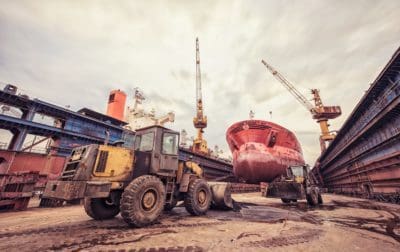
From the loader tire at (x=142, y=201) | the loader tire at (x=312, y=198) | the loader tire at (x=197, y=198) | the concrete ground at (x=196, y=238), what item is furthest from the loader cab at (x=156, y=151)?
the loader tire at (x=312, y=198)

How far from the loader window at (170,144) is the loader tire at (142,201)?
4.26ft

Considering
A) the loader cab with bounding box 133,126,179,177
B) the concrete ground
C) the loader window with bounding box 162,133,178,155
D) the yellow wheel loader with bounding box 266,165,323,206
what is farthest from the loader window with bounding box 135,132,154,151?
the yellow wheel loader with bounding box 266,165,323,206

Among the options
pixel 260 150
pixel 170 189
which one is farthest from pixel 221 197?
pixel 260 150

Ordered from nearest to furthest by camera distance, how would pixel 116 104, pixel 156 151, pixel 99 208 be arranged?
pixel 99 208, pixel 156 151, pixel 116 104

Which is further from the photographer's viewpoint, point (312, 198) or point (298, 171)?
point (298, 171)

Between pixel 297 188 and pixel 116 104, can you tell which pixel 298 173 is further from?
pixel 116 104

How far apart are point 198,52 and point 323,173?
42.3m

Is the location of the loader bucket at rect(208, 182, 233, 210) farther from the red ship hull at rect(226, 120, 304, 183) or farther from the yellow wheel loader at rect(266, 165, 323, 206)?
the red ship hull at rect(226, 120, 304, 183)

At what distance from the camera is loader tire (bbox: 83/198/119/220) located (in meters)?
5.24

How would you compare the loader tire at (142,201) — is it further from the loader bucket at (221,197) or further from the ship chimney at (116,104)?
the ship chimney at (116,104)

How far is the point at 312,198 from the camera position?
9.74 m

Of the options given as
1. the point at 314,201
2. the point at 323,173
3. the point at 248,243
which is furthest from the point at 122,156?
the point at 323,173

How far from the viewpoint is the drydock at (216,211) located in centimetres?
332

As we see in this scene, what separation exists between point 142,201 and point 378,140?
14166 mm
